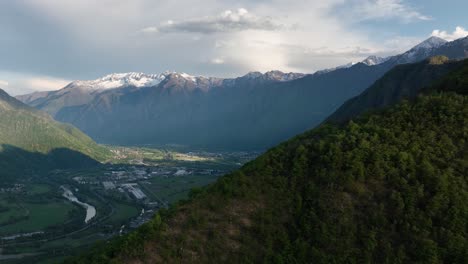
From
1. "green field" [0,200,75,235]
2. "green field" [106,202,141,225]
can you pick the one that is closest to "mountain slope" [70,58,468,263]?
"green field" [106,202,141,225]

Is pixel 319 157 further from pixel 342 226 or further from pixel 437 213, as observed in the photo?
pixel 437 213

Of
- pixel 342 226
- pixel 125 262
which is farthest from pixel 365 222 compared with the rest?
pixel 125 262

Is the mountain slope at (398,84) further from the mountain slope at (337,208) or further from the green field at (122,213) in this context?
the mountain slope at (337,208)

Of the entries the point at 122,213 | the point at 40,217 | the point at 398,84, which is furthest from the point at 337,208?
the point at 40,217

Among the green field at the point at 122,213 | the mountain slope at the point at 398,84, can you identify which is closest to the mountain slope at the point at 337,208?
the mountain slope at the point at 398,84

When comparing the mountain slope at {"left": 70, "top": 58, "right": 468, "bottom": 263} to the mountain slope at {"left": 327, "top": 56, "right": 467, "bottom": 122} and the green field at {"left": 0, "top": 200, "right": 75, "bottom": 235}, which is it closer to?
the mountain slope at {"left": 327, "top": 56, "right": 467, "bottom": 122}

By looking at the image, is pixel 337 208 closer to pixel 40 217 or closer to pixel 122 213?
pixel 122 213
